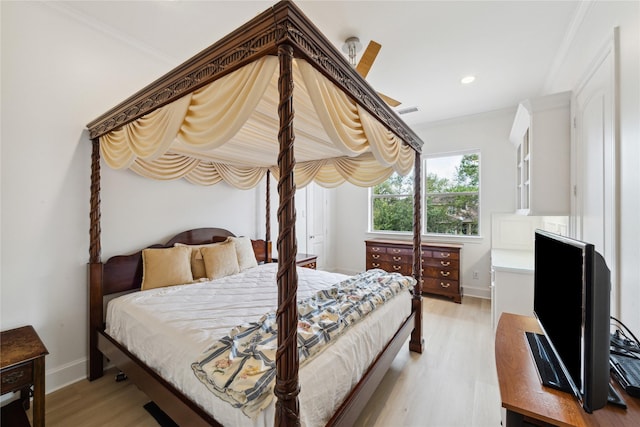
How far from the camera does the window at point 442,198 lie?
4.22m

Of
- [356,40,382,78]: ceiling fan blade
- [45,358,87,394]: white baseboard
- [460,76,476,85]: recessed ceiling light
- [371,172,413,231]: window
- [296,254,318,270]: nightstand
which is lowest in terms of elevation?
[45,358,87,394]: white baseboard

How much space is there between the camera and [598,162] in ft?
5.72

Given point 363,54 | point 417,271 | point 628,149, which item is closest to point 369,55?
point 363,54

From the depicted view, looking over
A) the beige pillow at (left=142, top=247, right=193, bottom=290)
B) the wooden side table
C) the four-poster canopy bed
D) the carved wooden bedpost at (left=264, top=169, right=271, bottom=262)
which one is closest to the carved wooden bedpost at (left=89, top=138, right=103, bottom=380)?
the four-poster canopy bed

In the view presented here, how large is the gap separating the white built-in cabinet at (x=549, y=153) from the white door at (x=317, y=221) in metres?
3.32

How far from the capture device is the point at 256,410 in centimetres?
102

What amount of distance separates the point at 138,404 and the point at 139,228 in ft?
4.69

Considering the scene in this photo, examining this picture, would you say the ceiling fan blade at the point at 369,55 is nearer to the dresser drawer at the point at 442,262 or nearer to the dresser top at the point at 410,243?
the dresser top at the point at 410,243

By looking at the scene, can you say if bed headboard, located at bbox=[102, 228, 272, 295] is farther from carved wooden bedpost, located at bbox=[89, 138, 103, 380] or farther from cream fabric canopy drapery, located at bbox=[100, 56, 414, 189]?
cream fabric canopy drapery, located at bbox=[100, 56, 414, 189]

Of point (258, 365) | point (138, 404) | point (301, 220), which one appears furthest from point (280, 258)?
point (301, 220)

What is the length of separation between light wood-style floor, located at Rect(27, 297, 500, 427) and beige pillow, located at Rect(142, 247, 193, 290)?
0.79 metres

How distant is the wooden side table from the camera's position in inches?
55.1

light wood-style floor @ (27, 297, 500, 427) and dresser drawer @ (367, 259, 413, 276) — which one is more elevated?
dresser drawer @ (367, 259, 413, 276)

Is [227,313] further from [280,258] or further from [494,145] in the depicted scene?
[494,145]
